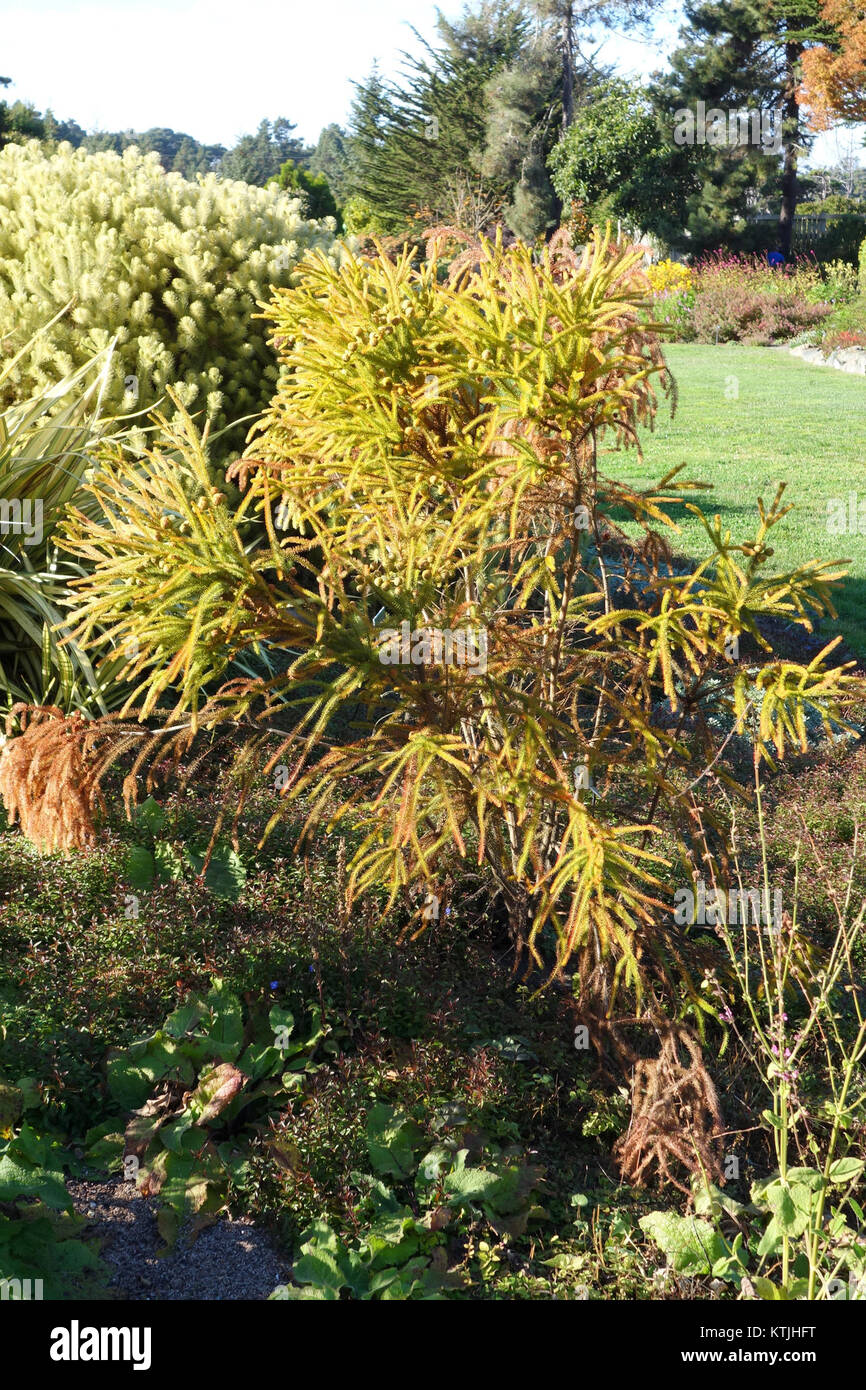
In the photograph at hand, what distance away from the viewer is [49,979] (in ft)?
10.3

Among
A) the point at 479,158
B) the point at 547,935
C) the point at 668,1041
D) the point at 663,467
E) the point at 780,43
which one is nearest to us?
the point at 668,1041

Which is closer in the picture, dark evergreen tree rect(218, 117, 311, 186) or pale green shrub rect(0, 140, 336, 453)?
pale green shrub rect(0, 140, 336, 453)

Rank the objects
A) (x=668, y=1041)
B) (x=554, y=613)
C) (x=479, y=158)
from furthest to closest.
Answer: (x=479, y=158), (x=554, y=613), (x=668, y=1041)

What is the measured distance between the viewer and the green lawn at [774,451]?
839cm

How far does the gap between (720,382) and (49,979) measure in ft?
45.4

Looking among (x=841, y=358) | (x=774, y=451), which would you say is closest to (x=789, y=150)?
(x=841, y=358)

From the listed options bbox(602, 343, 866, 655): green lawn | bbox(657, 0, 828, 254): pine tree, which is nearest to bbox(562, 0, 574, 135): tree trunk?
bbox(657, 0, 828, 254): pine tree

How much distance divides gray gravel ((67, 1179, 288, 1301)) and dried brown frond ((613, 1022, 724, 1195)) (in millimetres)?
917

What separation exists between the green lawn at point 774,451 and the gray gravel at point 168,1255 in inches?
208

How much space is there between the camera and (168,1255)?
96.0 inches

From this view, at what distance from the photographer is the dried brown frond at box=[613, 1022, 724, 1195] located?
9.02ft

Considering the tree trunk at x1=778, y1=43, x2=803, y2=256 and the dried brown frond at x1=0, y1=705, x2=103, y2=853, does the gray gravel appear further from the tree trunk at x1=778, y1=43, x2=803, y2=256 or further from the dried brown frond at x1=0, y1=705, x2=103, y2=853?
the tree trunk at x1=778, y1=43, x2=803, y2=256
